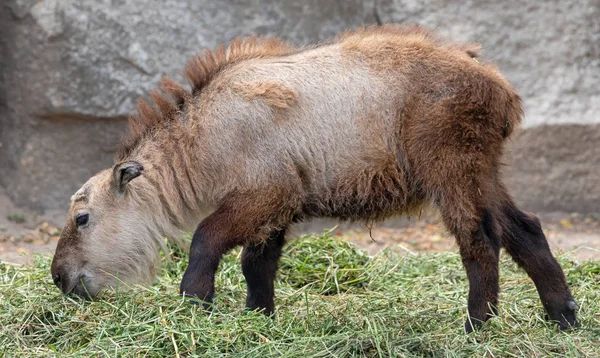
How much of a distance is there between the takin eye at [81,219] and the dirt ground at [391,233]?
7.80 feet

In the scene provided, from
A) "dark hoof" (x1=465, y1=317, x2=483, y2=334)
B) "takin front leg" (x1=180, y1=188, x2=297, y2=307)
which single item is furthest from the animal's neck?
"dark hoof" (x1=465, y1=317, x2=483, y2=334)

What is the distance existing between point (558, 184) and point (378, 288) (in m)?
3.43

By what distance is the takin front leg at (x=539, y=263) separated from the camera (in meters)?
5.23

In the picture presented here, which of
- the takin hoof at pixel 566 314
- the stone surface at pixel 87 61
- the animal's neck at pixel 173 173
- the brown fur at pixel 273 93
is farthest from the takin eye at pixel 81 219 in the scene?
the stone surface at pixel 87 61

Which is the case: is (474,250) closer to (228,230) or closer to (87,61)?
(228,230)

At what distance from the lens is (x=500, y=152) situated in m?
5.22

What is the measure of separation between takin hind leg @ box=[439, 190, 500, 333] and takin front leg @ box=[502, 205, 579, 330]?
0.37 meters

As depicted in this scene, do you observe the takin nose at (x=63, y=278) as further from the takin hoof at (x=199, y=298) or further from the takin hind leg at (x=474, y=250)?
the takin hind leg at (x=474, y=250)

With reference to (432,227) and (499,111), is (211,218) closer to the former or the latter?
(499,111)

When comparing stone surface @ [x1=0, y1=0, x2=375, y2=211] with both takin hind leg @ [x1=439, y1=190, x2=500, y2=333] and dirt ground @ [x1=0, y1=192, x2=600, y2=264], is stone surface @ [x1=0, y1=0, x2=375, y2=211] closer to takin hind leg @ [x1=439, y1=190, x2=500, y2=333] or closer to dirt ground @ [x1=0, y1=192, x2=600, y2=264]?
dirt ground @ [x1=0, y1=192, x2=600, y2=264]

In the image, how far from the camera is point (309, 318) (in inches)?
198

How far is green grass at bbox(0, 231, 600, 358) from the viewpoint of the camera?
178 inches

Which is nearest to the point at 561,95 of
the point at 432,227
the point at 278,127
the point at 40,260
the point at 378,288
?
the point at 432,227

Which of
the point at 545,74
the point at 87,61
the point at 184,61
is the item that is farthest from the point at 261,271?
the point at 545,74
